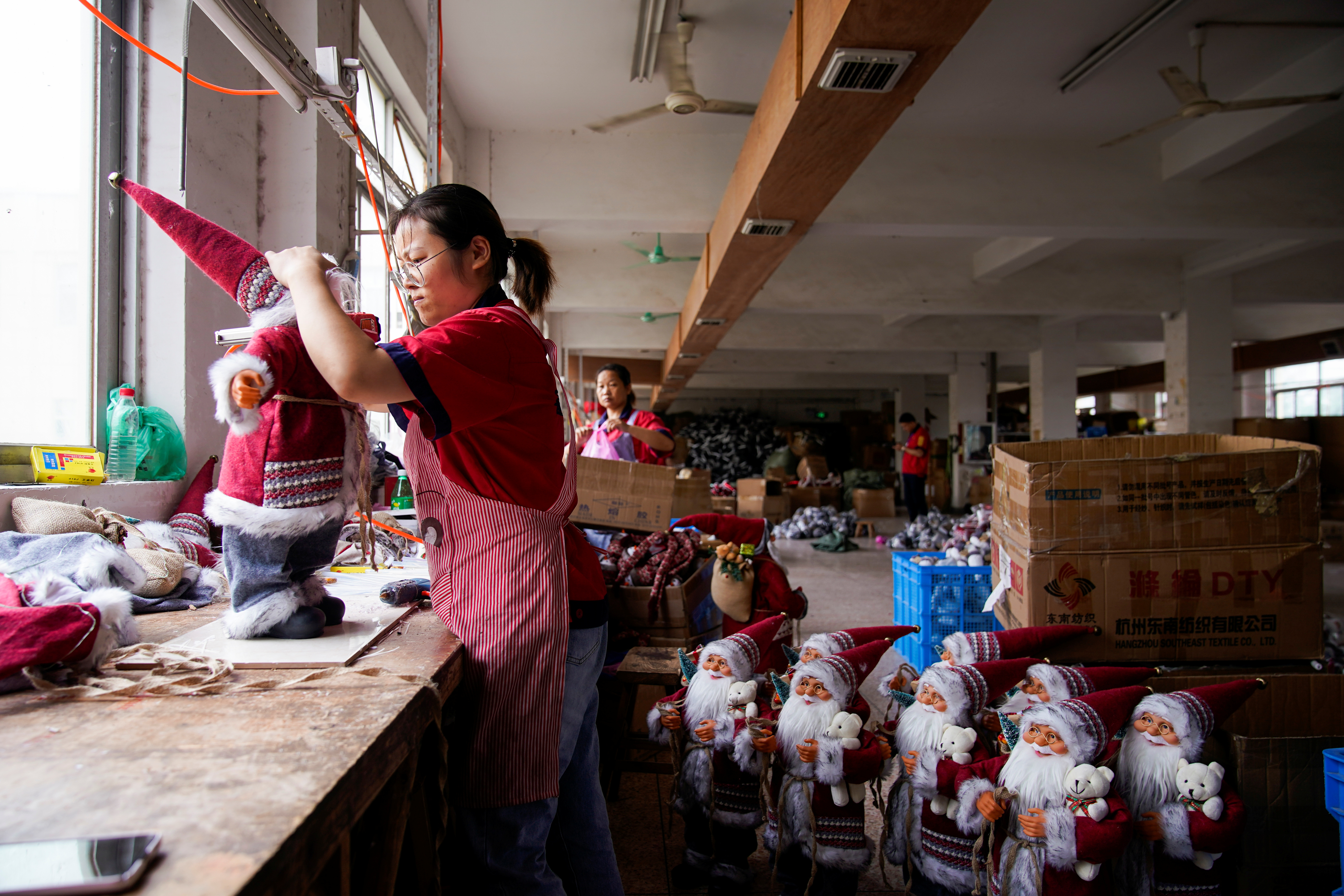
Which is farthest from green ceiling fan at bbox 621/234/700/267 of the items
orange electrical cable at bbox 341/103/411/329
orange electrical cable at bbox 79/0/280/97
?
orange electrical cable at bbox 341/103/411/329

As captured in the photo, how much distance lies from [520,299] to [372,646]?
684 mm

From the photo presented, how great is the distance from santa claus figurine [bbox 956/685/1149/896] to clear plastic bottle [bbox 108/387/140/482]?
7.58 feet

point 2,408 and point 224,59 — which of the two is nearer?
point 2,408

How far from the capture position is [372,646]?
1.25 m

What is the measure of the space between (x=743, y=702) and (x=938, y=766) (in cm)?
48

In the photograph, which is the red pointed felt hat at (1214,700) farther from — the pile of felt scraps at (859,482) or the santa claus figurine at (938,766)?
the pile of felt scraps at (859,482)

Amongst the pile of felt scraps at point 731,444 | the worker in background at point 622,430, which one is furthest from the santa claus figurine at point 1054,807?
the pile of felt scraps at point 731,444

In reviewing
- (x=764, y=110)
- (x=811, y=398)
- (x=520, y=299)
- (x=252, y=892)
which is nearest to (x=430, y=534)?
(x=520, y=299)

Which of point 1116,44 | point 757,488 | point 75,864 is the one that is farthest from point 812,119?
point 757,488

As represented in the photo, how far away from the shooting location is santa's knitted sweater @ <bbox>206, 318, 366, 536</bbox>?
45.4 inches

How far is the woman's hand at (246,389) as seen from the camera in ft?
3.62

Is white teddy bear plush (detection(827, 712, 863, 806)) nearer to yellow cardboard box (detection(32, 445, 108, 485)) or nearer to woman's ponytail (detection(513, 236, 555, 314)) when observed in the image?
woman's ponytail (detection(513, 236, 555, 314))

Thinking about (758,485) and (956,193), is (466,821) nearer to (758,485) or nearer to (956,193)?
(956,193)

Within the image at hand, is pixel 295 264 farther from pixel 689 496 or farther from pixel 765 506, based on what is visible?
pixel 765 506
